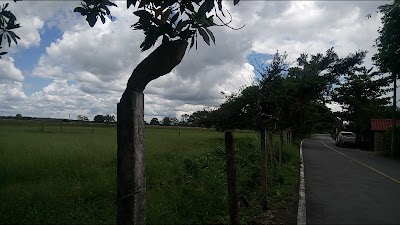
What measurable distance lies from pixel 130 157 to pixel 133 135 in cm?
20

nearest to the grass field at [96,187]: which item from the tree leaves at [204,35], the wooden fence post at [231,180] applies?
the wooden fence post at [231,180]

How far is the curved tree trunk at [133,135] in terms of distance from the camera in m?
3.23

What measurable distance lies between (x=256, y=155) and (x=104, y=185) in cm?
863

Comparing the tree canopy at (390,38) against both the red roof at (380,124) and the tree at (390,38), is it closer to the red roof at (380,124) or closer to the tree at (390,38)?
the tree at (390,38)

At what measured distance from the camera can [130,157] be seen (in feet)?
10.7

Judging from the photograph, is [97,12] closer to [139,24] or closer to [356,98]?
[139,24]

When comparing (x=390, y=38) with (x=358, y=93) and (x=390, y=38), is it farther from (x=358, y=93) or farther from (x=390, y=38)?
(x=358, y=93)

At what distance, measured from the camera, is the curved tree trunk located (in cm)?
323

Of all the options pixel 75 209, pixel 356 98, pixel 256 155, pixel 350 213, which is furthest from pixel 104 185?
pixel 356 98

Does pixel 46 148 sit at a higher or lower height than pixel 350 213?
higher

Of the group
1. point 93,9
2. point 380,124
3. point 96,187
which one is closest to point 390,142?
point 380,124

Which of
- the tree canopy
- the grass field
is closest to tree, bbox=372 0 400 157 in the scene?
the tree canopy

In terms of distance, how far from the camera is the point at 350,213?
24.8 feet

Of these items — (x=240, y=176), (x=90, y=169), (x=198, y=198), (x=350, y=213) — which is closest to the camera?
(x=198, y=198)
